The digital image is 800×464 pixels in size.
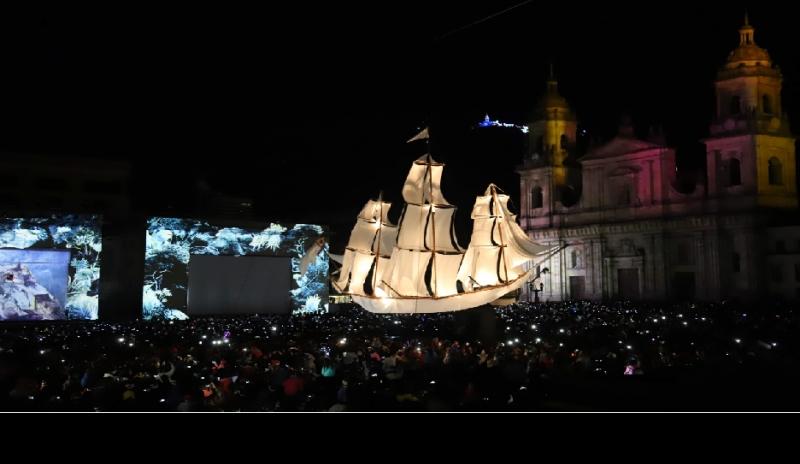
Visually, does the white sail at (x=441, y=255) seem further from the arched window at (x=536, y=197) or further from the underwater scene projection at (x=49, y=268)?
the arched window at (x=536, y=197)

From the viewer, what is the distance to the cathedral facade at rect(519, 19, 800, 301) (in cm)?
4772

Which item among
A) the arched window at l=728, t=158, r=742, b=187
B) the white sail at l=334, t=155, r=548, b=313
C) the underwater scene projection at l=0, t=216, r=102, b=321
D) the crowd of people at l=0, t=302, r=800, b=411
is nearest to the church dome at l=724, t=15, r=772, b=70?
the arched window at l=728, t=158, r=742, b=187

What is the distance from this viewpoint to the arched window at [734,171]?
49938 millimetres

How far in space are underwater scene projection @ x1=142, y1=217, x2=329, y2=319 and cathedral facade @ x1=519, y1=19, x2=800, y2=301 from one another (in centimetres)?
1357

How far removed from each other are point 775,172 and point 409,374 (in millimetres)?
44679

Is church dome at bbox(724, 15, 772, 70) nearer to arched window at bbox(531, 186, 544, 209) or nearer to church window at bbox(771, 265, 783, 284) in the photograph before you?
church window at bbox(771, 265, 783, 284)

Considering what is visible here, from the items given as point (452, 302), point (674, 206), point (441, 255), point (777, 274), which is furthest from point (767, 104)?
point (452, 302)

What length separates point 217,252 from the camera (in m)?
43.9

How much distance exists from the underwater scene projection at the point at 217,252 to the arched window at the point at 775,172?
28.9 metres

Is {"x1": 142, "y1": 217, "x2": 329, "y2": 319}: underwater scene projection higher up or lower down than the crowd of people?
higher up

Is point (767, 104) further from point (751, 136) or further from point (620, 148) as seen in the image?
point (620, 148)

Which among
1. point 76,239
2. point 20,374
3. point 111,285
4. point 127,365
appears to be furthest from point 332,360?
point 111,285

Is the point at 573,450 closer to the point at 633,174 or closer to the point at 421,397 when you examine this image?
the point at 421,397

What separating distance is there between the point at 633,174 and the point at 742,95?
976cm
